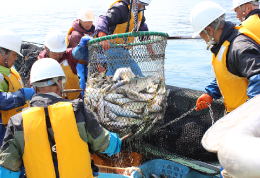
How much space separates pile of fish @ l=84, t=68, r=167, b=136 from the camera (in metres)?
2.99

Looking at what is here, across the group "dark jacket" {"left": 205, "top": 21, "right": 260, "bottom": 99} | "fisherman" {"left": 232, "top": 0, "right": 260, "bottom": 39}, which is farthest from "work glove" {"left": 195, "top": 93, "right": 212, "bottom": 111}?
"fisherman" {"left": 232, "top": 0, "right": 260, "bottom": 39}

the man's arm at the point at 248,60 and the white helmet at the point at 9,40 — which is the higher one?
the white helmet at the point at 9,40

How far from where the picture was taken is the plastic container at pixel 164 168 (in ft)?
11.0

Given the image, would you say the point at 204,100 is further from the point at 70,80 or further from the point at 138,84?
the point at 70,80

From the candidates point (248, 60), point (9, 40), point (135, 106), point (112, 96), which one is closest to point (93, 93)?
point (112, 96)

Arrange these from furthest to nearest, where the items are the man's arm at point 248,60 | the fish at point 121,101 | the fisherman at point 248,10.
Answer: the fisherman at point 248,10, the fish at point 121,101, the man's arm at point 248,60

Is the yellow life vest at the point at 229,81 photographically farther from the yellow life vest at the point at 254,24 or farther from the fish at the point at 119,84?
the yellow life vest at the point at 254,24

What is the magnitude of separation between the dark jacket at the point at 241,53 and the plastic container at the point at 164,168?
5.29 feet

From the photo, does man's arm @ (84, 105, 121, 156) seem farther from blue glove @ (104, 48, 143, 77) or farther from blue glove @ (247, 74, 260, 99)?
blue glove @ (247, 74, 260, 99)

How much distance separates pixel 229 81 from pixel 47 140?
1874mm

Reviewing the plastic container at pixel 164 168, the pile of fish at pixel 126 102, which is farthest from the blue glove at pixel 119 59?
the plastic container at pixel 164 168

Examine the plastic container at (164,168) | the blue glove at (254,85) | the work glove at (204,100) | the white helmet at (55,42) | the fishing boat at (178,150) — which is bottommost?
the plastic container at (164,168)

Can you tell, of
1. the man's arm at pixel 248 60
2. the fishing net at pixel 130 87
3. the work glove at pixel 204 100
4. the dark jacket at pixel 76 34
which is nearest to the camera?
the man's arm at pixel 248 60

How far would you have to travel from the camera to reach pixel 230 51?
2350mm
